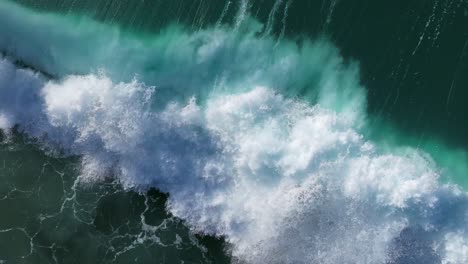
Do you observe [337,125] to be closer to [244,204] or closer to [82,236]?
[244,204]

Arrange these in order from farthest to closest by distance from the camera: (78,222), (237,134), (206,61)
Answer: (206,61) → (237,134) → (78,222)

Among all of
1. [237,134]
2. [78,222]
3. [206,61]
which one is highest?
[206,61]

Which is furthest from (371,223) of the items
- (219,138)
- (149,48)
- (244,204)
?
(149,48)

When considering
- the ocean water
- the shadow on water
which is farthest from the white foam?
the shadow on water

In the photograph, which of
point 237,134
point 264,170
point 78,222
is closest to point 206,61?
point 237,134

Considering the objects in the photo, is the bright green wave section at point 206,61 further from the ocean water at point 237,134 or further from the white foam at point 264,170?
the white foam at point 264,170

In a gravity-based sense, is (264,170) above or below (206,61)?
below

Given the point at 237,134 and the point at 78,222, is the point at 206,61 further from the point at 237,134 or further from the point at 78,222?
the point at 78,222

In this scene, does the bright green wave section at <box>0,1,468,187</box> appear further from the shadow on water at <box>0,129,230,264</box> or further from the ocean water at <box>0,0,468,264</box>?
the shadow on water at <box>0,129,230,264</box>
